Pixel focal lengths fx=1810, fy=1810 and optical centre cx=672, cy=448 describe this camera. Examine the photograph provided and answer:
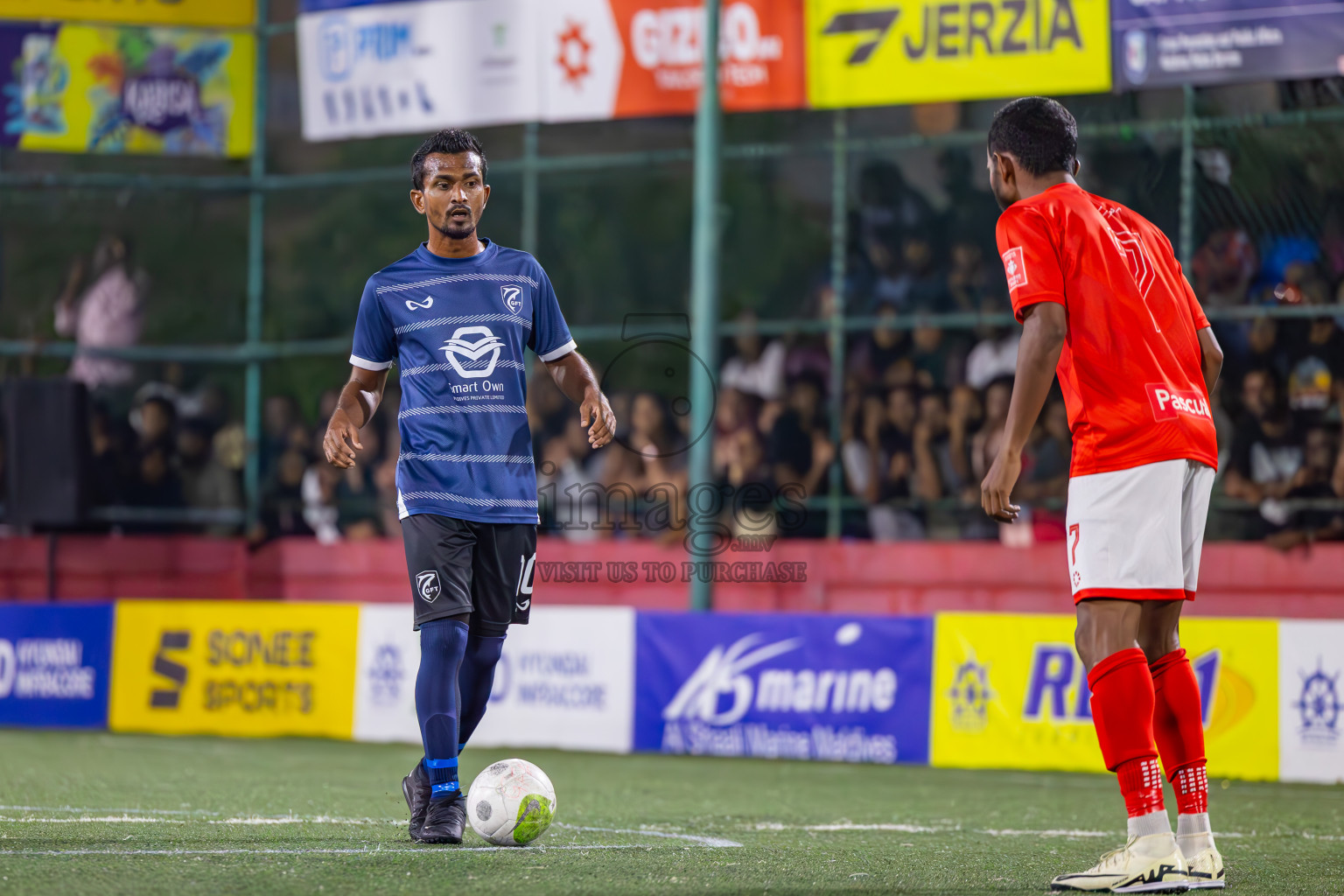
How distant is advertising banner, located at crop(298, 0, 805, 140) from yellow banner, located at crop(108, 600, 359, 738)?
5.08 meters

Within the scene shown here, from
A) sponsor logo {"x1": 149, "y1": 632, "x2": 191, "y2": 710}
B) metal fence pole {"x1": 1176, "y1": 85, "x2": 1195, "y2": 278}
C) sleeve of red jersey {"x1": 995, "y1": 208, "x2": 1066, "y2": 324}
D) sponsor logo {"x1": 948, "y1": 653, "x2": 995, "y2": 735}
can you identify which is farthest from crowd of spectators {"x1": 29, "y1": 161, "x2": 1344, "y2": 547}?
sleeve of red jersey {"x1": 995, "y1": 208, "x2": 1066, "y2": 324}

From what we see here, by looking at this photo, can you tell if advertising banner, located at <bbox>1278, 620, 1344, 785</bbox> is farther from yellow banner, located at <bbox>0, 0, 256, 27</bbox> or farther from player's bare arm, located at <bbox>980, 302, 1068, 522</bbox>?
yellow banner, located at <bbox>0, 0, 256, 27</bbox>

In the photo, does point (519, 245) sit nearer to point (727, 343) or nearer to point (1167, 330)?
point (727, 343)

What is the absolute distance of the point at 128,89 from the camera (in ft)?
56.5

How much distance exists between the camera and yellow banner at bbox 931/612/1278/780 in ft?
34.5

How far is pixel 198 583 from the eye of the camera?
651 inches

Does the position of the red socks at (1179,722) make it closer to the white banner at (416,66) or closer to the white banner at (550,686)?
the white banner at (550,686)

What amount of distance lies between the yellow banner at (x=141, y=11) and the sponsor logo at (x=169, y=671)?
673 cm

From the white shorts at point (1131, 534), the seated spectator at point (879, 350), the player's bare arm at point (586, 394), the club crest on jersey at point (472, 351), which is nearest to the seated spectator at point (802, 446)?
the seated spectator at point (879, 350)

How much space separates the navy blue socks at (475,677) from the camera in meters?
6.16

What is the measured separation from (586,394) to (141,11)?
12.7m

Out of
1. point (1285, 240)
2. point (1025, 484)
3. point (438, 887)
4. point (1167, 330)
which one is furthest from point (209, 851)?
point (1285, 240)

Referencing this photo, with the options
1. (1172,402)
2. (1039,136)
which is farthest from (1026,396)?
(1039,136)

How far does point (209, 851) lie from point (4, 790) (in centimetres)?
271
